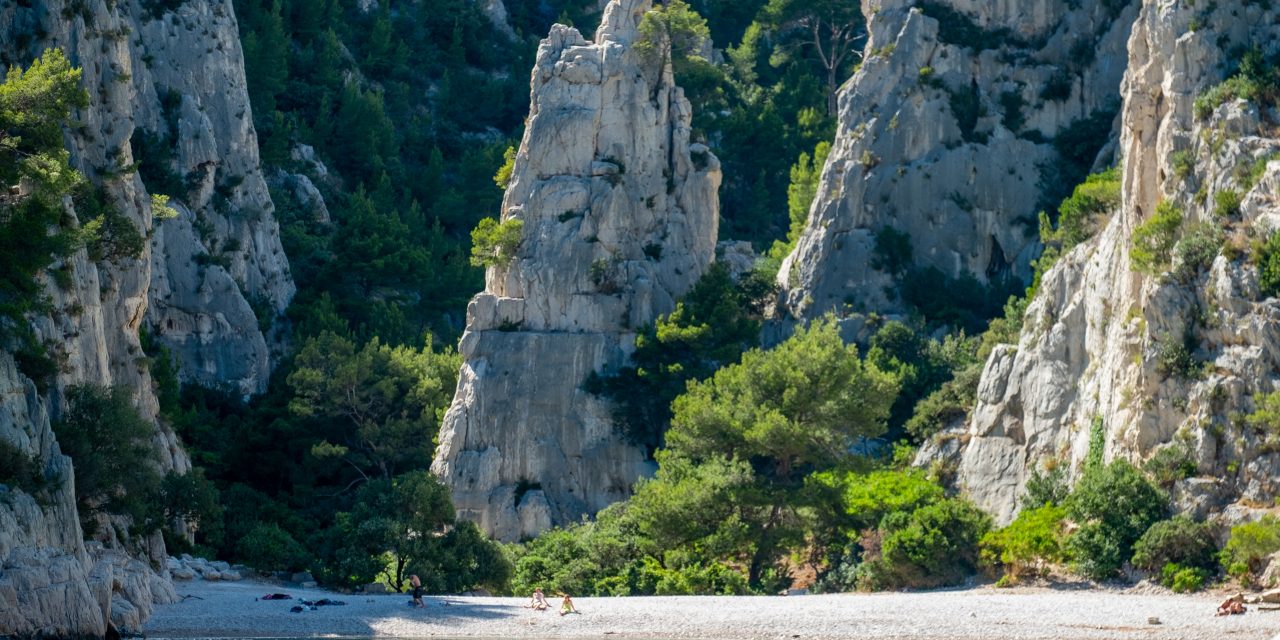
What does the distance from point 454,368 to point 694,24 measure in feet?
52.4

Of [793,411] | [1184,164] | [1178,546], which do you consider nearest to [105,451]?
[793,411]

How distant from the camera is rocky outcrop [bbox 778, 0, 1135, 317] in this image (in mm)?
83500

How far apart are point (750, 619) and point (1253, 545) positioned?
12.4 m

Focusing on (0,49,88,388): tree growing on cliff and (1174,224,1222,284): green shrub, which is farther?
(1174,224,1222,284): green shrub

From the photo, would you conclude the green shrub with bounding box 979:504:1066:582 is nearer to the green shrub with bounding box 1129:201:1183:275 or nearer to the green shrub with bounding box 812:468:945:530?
the green shrub with bounding box 812:468:945:530

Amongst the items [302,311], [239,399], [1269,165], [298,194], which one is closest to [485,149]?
[298,194]

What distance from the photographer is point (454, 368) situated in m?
84.8

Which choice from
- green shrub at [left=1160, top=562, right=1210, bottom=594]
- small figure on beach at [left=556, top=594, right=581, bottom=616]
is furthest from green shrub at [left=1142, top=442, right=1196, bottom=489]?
small figure on beach at [left=556, top=594, right=581, bottom=616]

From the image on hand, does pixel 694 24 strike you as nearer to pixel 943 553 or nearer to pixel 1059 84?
pixel 1059 84

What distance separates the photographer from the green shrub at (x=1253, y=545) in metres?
54.3

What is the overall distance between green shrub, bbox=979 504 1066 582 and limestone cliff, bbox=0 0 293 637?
22.2 meters

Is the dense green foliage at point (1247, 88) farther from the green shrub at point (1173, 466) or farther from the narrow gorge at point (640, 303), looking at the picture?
the green shrub at point (1173, 466)

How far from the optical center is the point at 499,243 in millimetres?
81062

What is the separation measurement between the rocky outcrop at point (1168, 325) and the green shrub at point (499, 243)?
19.3 meters
